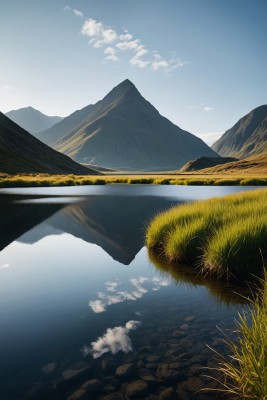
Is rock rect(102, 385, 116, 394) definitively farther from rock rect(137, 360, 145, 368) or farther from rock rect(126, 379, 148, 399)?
rock rect(137, 360, 145, 368)

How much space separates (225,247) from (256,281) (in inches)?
66.3

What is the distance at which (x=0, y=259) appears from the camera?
18.6m

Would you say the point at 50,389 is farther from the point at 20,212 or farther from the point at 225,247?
the point at 20,212

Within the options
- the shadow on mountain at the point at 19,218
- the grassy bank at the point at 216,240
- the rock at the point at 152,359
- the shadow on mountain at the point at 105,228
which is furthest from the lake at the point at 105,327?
the shadow on mountain at the point at 19,218

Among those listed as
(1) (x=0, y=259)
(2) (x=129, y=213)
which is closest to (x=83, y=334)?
(1) (x=0, y=259)

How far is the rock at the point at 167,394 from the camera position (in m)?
6.82

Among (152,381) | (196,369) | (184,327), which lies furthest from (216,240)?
(152,381)

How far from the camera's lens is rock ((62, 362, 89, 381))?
24.8 feet

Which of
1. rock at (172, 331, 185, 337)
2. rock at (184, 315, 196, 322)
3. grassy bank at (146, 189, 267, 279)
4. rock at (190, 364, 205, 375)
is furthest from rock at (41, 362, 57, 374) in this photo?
grassy bank at (146, 189, 267, 279)

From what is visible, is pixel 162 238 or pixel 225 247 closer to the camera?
pixel 225 247

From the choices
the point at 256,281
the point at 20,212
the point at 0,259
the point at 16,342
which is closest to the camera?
the point at 16,342

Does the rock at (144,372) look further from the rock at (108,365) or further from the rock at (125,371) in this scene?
the rock at (108,365)

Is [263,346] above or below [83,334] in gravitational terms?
above

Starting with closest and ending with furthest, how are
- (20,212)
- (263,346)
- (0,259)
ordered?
(263,346) → (0,259) → (20,212)
